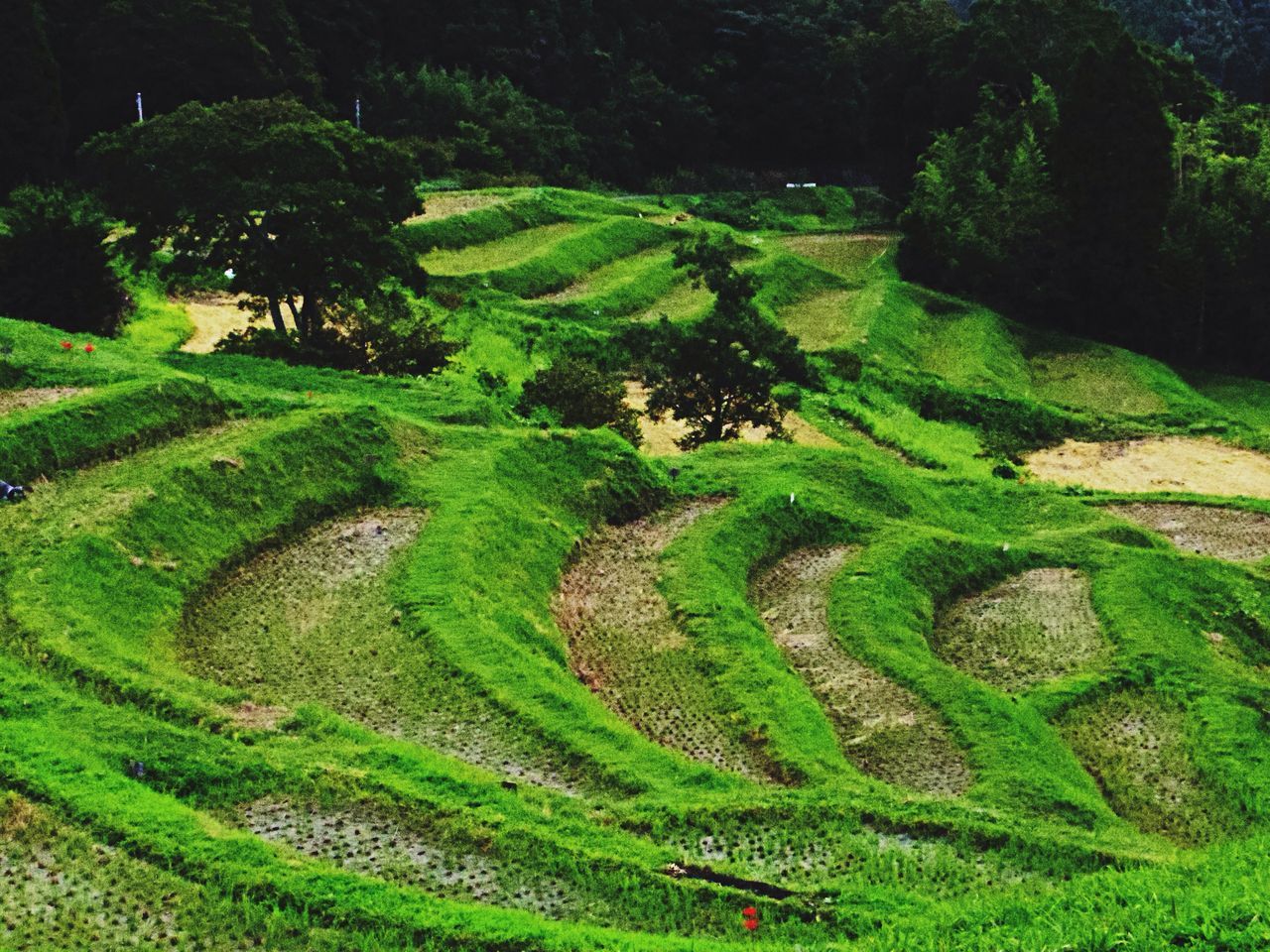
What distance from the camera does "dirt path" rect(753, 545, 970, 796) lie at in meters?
16.8

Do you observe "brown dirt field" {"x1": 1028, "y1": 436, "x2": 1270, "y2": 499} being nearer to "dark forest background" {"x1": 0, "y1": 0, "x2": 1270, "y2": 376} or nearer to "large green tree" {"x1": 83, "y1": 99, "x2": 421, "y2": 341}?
"dark forest background" {"x1": 0, "y1": 0, "x2": 1270, "y2": 376}

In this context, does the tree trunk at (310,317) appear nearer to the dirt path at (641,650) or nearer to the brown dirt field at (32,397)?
the brown dirt field at (32,397)

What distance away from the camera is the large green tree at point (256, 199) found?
2742cm

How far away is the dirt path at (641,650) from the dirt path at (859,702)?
1573 mm

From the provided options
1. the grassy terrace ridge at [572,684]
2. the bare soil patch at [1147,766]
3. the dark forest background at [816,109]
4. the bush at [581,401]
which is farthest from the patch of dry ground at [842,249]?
the bare soil patch at [1147,766]

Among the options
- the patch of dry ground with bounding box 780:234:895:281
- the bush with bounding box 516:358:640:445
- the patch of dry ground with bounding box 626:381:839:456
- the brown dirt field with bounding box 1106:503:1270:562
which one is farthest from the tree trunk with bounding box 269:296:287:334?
the patch of dry ground with bounding box 780:234:895:281

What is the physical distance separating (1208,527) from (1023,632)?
30.7 ft

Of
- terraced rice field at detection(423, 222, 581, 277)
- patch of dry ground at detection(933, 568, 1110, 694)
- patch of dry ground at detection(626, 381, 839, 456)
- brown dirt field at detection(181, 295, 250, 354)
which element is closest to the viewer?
patch of dry ground at detection(933, 568, 1110, 694)

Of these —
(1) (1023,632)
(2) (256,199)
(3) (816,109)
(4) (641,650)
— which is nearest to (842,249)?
(3) (816,109)

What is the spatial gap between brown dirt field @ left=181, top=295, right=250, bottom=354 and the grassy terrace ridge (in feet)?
4.48

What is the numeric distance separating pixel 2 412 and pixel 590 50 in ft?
182

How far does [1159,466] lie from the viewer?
36.7 m

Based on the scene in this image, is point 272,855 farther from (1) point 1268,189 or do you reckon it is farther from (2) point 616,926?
(1) point 1268,189

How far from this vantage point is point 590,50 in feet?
237
